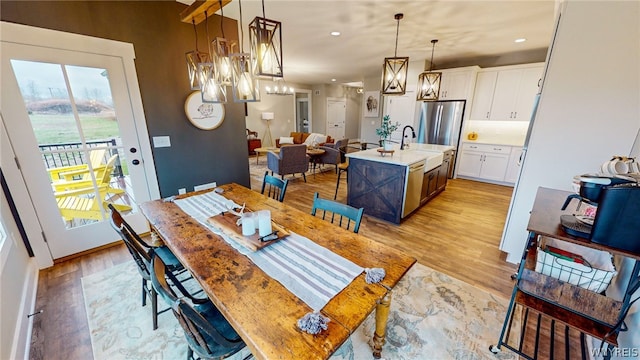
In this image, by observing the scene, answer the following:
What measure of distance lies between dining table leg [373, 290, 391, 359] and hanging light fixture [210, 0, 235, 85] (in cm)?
152

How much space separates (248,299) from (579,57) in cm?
288

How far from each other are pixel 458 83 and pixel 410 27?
240cm

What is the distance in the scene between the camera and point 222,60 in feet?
4.69

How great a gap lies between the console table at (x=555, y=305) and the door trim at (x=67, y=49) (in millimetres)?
3453

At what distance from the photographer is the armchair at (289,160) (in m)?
4.73

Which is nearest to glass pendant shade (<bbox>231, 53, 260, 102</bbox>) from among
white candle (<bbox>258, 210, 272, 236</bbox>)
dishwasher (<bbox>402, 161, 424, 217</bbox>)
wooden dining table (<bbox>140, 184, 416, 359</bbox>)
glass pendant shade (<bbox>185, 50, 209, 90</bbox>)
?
glass pendant shade (<bbox>185, 50, 209, 90</bbox>)

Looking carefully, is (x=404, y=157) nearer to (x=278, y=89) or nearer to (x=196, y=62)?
(x=196, y=62)

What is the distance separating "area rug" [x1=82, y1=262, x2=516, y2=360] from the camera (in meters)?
1.51

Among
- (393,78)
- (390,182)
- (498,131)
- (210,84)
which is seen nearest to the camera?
(210,84)

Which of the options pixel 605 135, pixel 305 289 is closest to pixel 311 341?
pixel 305 289

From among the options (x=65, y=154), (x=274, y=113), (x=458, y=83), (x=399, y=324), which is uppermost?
(x=458, y=83)

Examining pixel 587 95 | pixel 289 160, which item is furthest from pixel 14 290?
pixel 587 95

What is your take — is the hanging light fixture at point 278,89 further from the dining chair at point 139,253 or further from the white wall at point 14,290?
the dining chair at point 139,253

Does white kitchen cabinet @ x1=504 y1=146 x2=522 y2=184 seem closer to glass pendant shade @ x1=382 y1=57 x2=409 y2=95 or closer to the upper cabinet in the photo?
the upper cabinet
